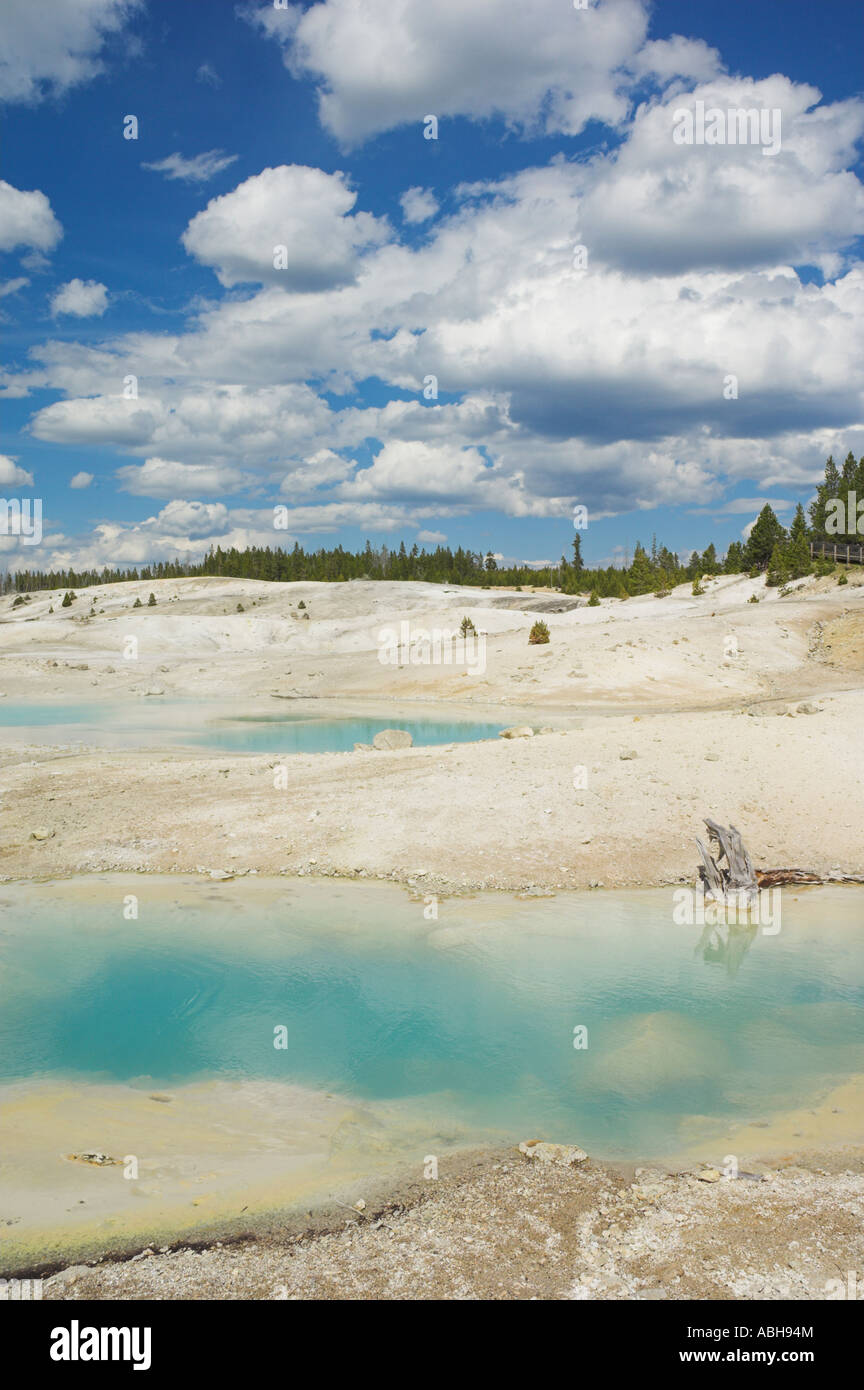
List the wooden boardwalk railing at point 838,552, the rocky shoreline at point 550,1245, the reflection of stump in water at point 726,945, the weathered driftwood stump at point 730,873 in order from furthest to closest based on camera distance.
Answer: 1. the wooden boardwalk railing at point 838,552
2. the weathered driftwood stump at point 730,873
3. the reflection of stump in water at point 726,945
4. the rocky shoreline at point 550,1245

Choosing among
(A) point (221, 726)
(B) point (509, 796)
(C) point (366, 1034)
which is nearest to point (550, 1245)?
(C) point (366, 1034)

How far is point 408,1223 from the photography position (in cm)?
738

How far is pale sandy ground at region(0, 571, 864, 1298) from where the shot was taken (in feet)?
21.9

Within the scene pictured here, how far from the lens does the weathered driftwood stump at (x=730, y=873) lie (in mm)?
16266

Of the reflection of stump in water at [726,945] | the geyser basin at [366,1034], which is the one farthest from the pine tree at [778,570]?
the reflection of stump in water at [726,945]

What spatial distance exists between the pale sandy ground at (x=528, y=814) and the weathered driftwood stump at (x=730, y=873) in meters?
1.10

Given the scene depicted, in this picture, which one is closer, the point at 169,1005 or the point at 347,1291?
the point at 347,1291

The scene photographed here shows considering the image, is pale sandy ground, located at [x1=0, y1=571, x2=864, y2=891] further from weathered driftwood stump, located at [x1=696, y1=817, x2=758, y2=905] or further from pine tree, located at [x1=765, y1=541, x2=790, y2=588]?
pine tree, located at [x1=765, y1=541, x2=790, y2=588]

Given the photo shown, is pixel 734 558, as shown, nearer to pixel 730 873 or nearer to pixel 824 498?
pixel 824 498

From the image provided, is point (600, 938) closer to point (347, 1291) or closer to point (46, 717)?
point (347, 1291)

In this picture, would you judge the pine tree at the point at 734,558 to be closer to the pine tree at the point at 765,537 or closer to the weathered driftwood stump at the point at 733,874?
the pine tree at the point at 765,537

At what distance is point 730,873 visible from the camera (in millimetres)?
16406
